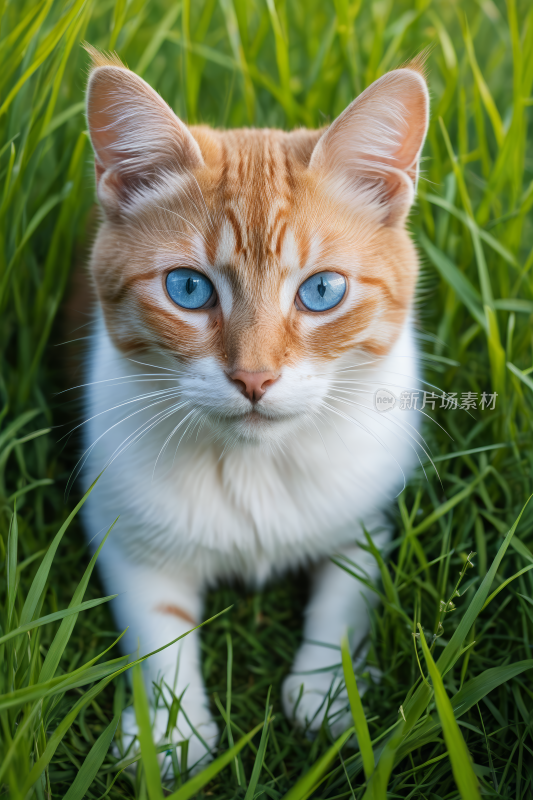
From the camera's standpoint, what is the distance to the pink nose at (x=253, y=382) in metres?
1.16

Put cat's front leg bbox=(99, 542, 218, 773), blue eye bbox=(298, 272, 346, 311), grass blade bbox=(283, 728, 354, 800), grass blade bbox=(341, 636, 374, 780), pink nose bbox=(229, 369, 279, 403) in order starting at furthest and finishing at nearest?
1. cat's front leg bbox=(99, 542, 218, 773)
2. blue eye bbox=(298, 272, 346, 311)
3. pink nose bbox=(229, 369, 279, 403)
4. grass blade bbox=(341, 636, 374, 780)
5. grass blade bbox=(283, 728, 354, 800)

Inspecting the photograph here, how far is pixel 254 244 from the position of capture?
124cm

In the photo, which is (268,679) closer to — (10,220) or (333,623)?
(333,623)

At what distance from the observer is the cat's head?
123cm

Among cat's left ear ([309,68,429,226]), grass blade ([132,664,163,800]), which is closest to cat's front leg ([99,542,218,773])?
grass blade ([132,664,163,800])

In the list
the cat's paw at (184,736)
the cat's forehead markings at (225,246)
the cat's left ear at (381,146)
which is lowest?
the cat's paw at (184,736)

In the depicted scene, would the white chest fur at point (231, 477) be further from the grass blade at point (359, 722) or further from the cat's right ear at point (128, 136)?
the grass blade at point (359, 722)

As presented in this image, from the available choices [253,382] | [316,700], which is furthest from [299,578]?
[253,382]

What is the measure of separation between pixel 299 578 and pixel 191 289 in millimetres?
1006

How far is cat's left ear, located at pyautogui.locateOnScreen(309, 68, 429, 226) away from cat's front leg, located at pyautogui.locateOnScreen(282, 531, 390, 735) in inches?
34.8

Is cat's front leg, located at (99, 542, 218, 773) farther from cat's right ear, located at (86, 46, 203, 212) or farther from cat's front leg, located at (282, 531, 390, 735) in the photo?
cat's right ear, located at (86, 46, 203, 212)

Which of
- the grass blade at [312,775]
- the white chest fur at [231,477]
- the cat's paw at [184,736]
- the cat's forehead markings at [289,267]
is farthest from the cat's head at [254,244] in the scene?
the cat's paw at [184,736]

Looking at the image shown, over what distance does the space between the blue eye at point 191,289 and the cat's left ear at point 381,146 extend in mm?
364

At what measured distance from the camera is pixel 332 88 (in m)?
2.18
